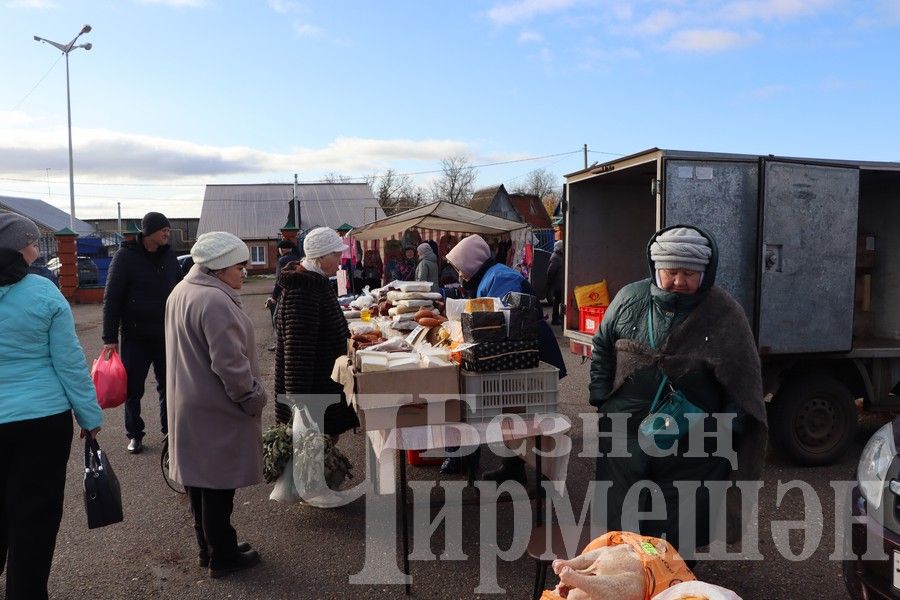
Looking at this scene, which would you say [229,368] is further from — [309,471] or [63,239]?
[63,239]

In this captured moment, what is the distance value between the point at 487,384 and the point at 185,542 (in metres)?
2.24

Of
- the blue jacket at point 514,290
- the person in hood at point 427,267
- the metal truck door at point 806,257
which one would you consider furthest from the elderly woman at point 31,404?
the person in hood at point 427,267

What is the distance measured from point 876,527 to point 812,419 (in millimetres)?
2800

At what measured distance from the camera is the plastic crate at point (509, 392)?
3.45 metres

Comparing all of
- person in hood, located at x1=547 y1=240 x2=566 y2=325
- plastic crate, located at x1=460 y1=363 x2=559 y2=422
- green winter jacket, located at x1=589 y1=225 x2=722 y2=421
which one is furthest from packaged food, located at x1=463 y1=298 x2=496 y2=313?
person in hood, located at x1=547 y1=240 x2=566 y2=325

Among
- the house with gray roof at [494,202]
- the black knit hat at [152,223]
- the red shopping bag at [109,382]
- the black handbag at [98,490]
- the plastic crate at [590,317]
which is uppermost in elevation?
the house with gray roof at [494,202]

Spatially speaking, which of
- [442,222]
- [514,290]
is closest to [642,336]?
[514,290]

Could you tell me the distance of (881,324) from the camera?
676 cm

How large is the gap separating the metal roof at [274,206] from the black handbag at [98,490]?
132 feet

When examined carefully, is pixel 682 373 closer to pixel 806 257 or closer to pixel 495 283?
pixel 495 283

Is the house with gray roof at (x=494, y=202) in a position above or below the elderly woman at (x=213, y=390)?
above

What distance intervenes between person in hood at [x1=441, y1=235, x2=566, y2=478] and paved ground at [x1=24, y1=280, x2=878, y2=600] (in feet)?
1.41

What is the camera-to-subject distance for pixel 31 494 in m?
2.98

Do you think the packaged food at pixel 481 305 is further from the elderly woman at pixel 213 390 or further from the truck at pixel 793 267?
the truck at pixel 793 267
